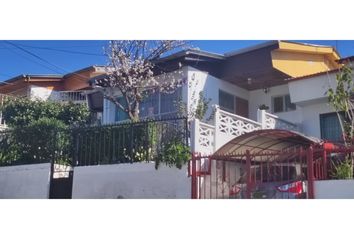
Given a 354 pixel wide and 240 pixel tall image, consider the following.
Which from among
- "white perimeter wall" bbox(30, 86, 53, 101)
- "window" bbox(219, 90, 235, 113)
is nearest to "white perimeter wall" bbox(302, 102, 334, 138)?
"window" bbox(219, 90, 235, 113)

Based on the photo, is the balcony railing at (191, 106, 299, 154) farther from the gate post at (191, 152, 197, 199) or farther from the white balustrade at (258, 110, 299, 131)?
the gate post at (191, 152, 197, 199)

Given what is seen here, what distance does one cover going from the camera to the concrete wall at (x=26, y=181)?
34.0 feet

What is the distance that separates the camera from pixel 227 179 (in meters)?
9.34

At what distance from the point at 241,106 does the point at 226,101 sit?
614 millimetres

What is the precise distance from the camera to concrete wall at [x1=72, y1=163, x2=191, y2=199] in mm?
9172

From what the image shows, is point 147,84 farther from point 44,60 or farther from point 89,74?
point 44,60

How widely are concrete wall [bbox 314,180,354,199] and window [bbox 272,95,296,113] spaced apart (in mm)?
6243

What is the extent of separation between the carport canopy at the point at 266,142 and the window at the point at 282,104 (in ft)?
13.0

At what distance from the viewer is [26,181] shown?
1066 cm

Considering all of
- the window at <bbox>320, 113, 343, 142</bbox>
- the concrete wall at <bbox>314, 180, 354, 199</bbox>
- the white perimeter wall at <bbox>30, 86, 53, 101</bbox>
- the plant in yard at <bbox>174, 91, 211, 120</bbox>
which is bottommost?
the concrete wall at <bbox>314, 180, 354, 199</bbox>

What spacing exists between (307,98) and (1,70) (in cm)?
751

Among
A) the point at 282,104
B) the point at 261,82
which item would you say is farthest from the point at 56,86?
the point at 282,104

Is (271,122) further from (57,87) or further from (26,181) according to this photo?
(57,87)

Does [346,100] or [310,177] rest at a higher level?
[346,100]
